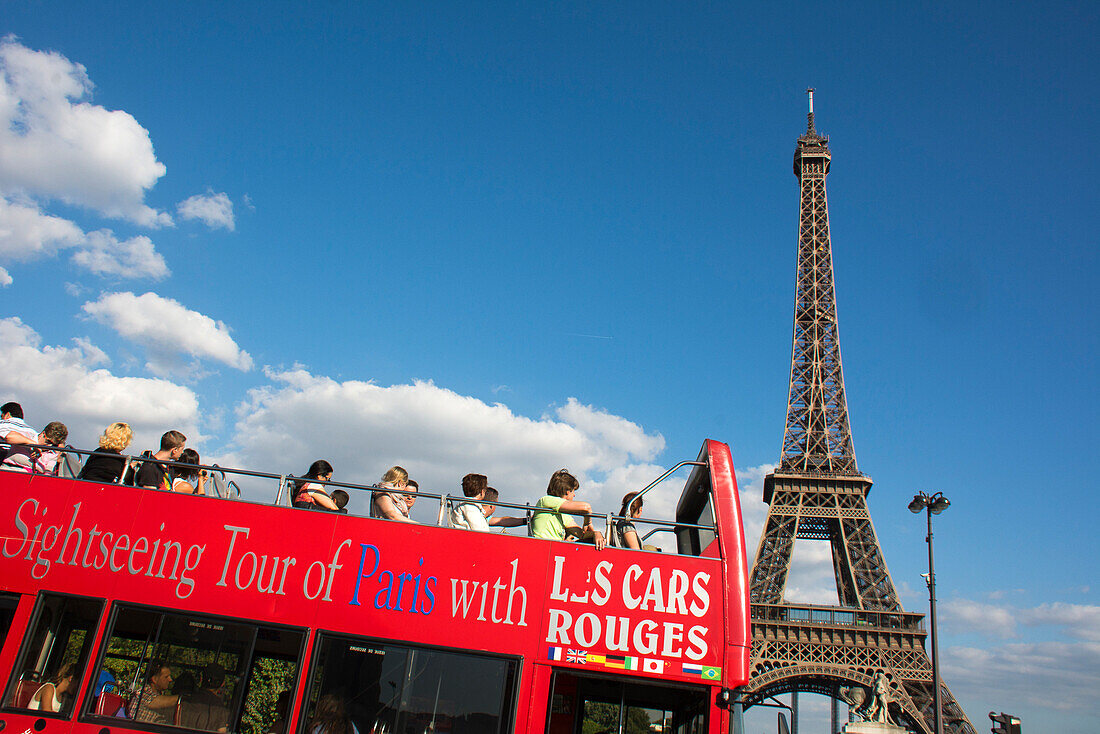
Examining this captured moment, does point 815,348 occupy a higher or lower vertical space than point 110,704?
higher

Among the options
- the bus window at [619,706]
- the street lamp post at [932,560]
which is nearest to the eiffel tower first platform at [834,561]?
the street lamp post at [932,560]

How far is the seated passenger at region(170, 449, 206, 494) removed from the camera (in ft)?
22.2

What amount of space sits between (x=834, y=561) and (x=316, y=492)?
43984 mm

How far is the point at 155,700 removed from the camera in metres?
5.54

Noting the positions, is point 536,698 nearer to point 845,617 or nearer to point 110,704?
point 110,704

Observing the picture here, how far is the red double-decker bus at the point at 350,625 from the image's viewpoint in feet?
18.1

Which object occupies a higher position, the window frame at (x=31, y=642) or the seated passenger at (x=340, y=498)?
the seated passenger at (x=340, y=498)

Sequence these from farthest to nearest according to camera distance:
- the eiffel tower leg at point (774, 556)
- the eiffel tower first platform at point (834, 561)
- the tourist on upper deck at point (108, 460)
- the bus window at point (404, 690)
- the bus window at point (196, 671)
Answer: the eiffel tower leg at point (774, 556) → the eiffel tower first platform at point (834, 561) → the tourist on upper deck at point (108, 460) → the bus window at point (196, 671) → the bus window at point (404, 690)

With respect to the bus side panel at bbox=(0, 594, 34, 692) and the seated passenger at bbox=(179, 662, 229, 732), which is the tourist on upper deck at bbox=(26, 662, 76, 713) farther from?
the seated passenger at bbox=(179, 662, 229, 732)

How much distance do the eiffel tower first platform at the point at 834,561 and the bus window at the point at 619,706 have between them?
27483mm

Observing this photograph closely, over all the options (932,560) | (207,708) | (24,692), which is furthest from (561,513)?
(932,560)

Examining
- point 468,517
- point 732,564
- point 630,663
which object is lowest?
point 630,663

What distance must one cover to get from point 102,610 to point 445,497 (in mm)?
3134

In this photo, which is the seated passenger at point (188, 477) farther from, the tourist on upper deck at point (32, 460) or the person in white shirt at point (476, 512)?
the person in white shirt at point (476, 512)
